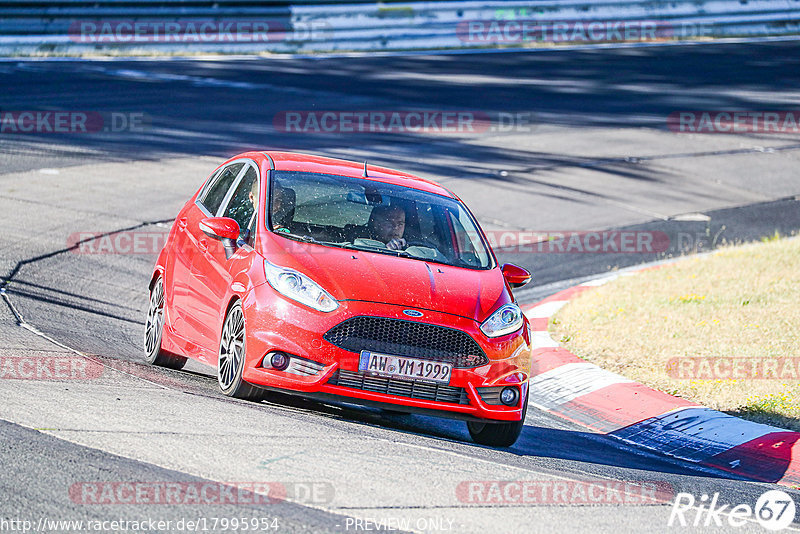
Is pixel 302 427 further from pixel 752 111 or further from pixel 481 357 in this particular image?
pixel 752 111

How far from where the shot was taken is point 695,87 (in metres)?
26.2

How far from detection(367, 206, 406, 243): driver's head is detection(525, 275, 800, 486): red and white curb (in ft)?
6.40

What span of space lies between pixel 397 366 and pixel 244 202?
197cm

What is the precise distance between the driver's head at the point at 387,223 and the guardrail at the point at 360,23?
20273 millimetres

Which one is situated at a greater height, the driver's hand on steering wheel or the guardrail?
the guardrail

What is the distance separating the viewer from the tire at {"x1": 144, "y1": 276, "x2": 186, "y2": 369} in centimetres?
805

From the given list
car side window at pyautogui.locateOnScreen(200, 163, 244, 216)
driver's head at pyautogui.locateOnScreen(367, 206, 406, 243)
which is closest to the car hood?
driver's head at pyautogui.locateOnScreen(367, 206, 406, 243)

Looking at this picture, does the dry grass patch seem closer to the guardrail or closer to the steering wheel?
the steering wheel

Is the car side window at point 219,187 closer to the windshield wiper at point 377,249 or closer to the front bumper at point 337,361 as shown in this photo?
the windshield wiper at point 377,249

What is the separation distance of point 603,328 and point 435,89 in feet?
47.6

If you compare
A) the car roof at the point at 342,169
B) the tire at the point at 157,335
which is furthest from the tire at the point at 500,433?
the tire at the point at 157,335

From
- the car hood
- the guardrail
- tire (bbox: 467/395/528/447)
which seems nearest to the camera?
the car hood

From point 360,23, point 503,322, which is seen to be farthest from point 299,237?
point 360,23

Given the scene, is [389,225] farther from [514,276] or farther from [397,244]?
→ [514,276]
